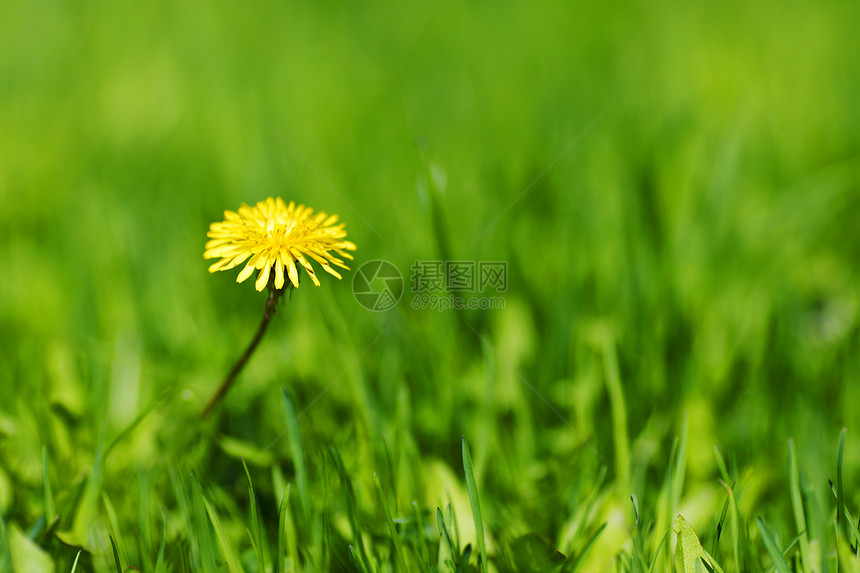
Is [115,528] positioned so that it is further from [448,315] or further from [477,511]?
[448,315]

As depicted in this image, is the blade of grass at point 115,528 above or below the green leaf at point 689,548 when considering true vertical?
above

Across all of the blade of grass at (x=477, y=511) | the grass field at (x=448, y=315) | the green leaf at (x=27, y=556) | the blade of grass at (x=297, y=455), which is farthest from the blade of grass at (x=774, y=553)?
the green leaf at (x=27, y=556)

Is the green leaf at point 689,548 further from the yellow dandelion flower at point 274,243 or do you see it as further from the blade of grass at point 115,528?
the blade of grass at point 115,528

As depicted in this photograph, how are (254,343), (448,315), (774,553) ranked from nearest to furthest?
(774,553) → (254,343) → (448,315)

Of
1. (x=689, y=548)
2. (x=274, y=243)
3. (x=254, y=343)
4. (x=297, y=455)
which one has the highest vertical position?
(x=274, y=243)

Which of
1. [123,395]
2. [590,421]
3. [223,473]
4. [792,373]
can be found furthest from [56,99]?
[792,373]

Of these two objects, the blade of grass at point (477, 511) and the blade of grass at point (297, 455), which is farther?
the blade of grass at point (297, 455)

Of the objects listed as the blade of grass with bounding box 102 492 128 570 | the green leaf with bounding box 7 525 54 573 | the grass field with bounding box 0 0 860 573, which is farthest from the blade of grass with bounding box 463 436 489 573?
the green leaf with bounding box 7 525 54 573

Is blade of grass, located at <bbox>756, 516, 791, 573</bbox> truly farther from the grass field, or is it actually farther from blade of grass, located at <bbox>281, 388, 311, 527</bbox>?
blade of grass, located at <bbox>281, 388, 311, 527</bbox>

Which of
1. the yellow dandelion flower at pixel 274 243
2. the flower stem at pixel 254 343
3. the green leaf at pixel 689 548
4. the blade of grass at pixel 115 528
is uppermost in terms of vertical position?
the yellow dandelion flower at pixel 274 243

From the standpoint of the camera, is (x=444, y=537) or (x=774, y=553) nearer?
(x=774, y=553)

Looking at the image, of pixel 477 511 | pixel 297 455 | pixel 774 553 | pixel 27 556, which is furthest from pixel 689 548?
pixel 27 556
